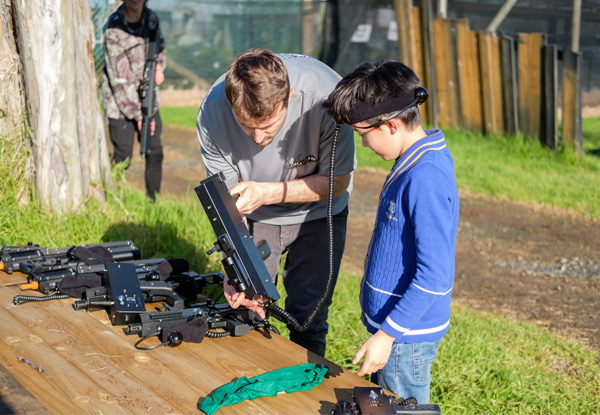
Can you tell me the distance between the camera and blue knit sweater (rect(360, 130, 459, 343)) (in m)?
2.29

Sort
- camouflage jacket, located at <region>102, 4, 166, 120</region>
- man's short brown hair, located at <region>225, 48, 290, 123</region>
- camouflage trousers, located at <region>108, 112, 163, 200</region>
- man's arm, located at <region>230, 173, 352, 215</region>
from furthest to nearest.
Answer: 1. camouflage trousers, located at <region>108, 112, 163, 200</region>
2. camouflage jacket, located at <region>102, 4, 166, 120</region>
3. man's arm, located at <region>230, 173, 352, 215</region>
4. man's short brown hair, located at <region>225, 48, 290, 123</region>

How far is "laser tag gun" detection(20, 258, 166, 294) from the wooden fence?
21.7 feet

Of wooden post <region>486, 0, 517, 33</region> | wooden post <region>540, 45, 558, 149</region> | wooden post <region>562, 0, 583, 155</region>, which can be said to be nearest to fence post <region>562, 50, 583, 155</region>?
wooden post <region>562, 0, 583, 155</region>

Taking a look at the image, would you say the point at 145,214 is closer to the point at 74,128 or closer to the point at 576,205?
the point at 74,128

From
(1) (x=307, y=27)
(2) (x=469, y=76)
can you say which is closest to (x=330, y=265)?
(2) (x=469, y=76)

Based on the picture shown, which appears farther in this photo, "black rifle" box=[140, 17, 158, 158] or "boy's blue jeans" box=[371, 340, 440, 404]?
"black rifle" box=[140, 17, 158, 158]

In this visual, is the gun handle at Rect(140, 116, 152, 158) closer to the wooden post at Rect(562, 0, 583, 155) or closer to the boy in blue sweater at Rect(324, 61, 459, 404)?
the boy in blue sweater at Rect(324, 61, 459, 404)

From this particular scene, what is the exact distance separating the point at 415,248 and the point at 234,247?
30.1 inches

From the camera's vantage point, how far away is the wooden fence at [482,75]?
343 inches

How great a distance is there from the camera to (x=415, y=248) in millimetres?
2420

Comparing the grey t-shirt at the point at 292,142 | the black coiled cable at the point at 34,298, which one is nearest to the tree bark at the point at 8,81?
the black coiled cable at the point at 34,298

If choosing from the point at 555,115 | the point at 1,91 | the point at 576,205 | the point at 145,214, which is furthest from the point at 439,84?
the point at 1,91

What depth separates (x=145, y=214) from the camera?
5348 millimetres

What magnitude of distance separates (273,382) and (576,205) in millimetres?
5683
